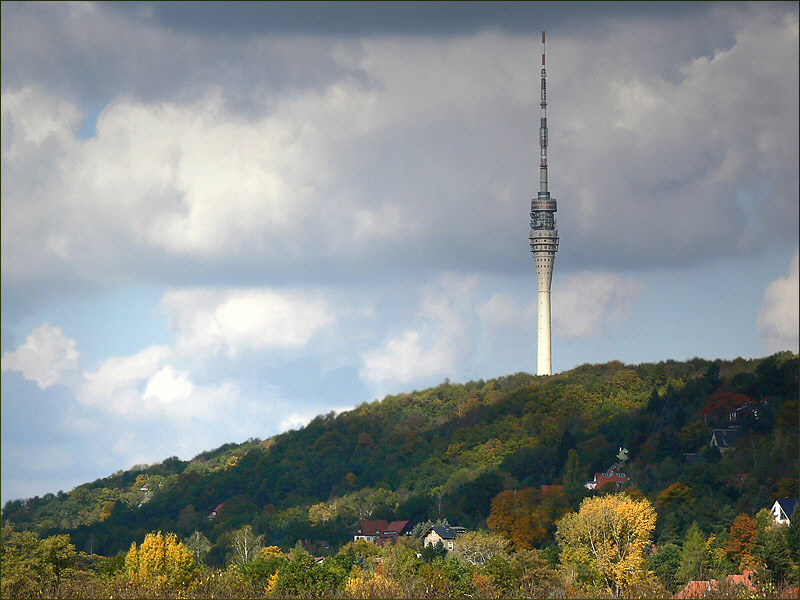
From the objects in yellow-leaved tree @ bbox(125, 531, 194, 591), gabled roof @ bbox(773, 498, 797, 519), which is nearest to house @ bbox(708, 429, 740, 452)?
gabled roof @ bbox(773, 498, 797, 519)

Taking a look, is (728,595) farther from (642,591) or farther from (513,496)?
(513,496)

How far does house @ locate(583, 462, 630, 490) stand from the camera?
155875mm

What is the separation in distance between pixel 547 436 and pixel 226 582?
96.1 metres

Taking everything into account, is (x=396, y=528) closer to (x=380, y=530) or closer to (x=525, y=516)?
(x=380, y=530)

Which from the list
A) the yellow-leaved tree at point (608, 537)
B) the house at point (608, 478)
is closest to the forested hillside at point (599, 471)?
the house at point (608, 478)

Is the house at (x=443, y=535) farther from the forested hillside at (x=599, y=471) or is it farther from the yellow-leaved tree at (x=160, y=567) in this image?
the yellow-leaved tree at (x=160, y=567)

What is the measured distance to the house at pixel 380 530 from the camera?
163m

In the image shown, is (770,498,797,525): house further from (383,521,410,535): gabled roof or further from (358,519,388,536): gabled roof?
(358,519,388,536): gabled roof

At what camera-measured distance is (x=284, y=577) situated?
3861 inches

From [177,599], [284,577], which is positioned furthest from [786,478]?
[177,599]

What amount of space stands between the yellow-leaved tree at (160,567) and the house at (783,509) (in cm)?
4745

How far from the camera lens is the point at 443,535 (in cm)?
14762

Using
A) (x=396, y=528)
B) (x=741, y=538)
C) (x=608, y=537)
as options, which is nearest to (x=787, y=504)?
(x=741, y=538)

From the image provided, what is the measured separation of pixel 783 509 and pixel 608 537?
57.5 feet
